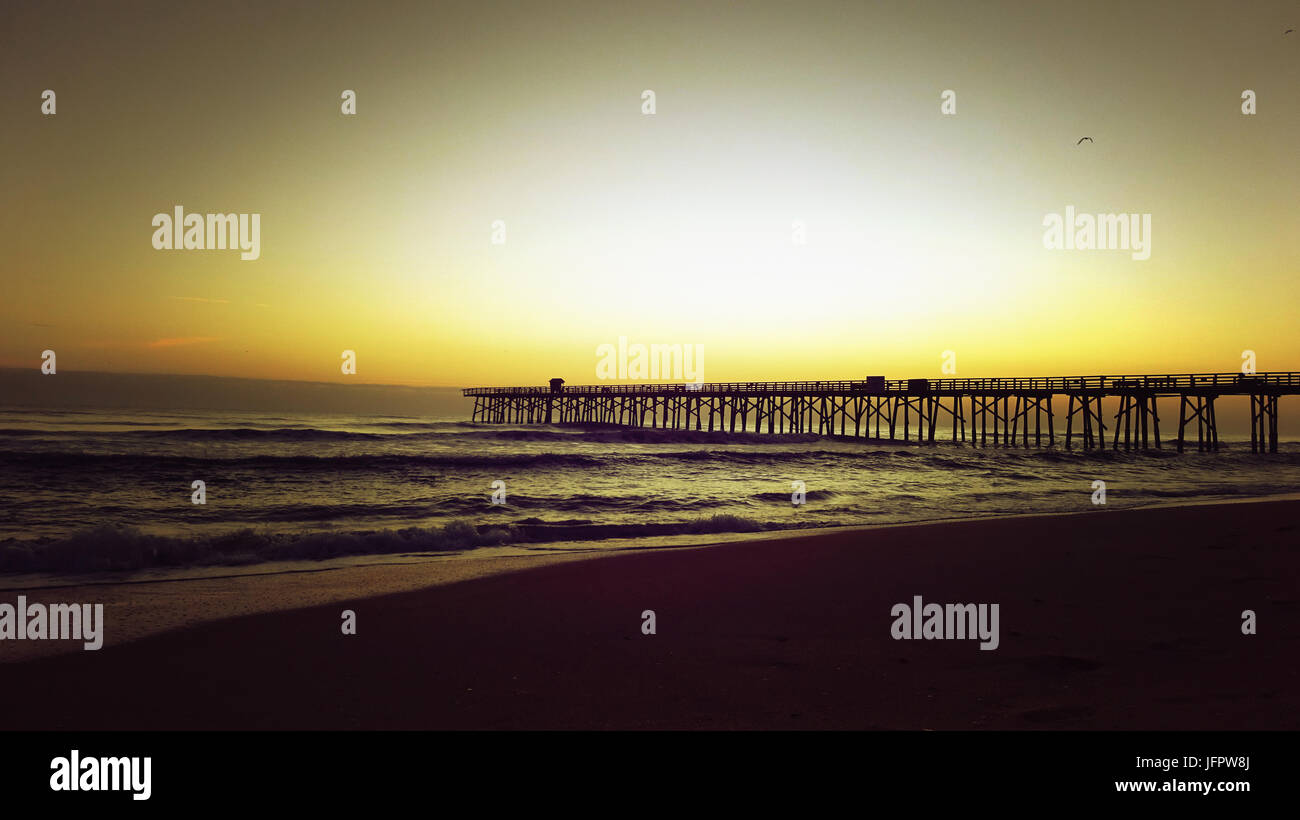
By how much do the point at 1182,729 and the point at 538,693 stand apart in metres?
3.20

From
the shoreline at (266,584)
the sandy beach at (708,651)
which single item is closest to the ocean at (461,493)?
the shoreline at (266,584)

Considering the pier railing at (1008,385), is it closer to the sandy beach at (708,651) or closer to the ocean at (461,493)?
the ocean at (461,493)

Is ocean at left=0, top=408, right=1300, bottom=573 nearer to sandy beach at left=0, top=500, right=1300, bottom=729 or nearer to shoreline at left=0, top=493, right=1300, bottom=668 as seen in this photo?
shoreline at left=0, top=493, right=1300, bottom=668

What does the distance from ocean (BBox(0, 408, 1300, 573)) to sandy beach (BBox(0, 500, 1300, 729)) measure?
2.67 meters

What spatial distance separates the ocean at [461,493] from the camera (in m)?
11.0

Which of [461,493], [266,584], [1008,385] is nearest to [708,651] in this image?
[266,584]

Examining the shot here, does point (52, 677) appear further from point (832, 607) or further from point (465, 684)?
point (832, 607)

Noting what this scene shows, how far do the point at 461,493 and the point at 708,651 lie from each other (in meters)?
14.5

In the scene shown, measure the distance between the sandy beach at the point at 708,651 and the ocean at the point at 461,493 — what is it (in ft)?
8.78

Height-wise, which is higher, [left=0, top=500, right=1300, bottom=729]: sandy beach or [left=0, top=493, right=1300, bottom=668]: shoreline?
[left=0, top=500, right=1300, bottom=729]: sandy beach

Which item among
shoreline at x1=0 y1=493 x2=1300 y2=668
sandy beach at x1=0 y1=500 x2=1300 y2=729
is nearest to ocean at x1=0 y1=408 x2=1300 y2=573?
shoreline at x1=0 y1=493 x2=1300 y2=668

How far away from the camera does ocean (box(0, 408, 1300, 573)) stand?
36.1 ft

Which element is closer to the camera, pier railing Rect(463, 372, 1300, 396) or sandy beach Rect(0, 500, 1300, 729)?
sandy beach Rect(0, 500, 1300, 729)
